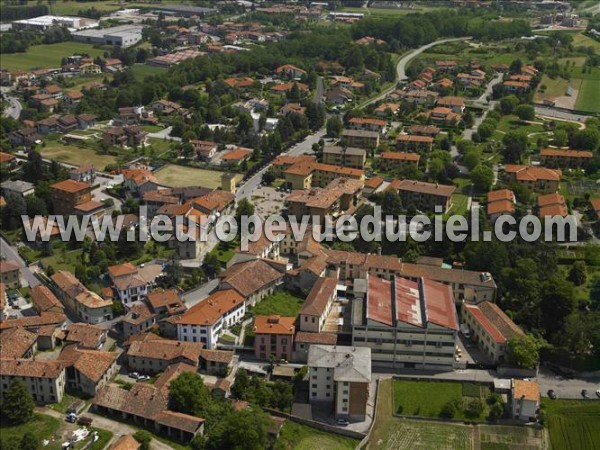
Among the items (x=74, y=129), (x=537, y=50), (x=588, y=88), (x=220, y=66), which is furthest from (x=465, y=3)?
(x=74, y=129)

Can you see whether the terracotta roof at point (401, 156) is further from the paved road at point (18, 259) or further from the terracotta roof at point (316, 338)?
the paved road at point (18, 259)

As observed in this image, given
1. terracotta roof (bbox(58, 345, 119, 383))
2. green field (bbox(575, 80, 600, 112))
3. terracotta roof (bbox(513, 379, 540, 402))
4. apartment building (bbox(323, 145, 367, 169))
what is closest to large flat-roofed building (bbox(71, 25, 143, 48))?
apartment building (bbox(323, 145, 367, 169))

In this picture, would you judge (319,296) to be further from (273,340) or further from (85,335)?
(85,335)

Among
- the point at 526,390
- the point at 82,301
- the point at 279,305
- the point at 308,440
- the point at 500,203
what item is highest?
the point at 500,203

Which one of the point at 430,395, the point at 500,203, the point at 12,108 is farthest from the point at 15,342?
the point at 12,108

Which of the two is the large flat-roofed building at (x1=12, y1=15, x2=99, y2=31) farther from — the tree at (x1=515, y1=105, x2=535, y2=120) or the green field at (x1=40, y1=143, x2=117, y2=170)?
the tree at (x1=515, y1=105, x2=535, y2=120)

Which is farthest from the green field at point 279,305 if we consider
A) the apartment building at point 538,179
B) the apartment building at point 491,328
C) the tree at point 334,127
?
the tree at point 334,127

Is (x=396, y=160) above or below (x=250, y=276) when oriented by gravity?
above
